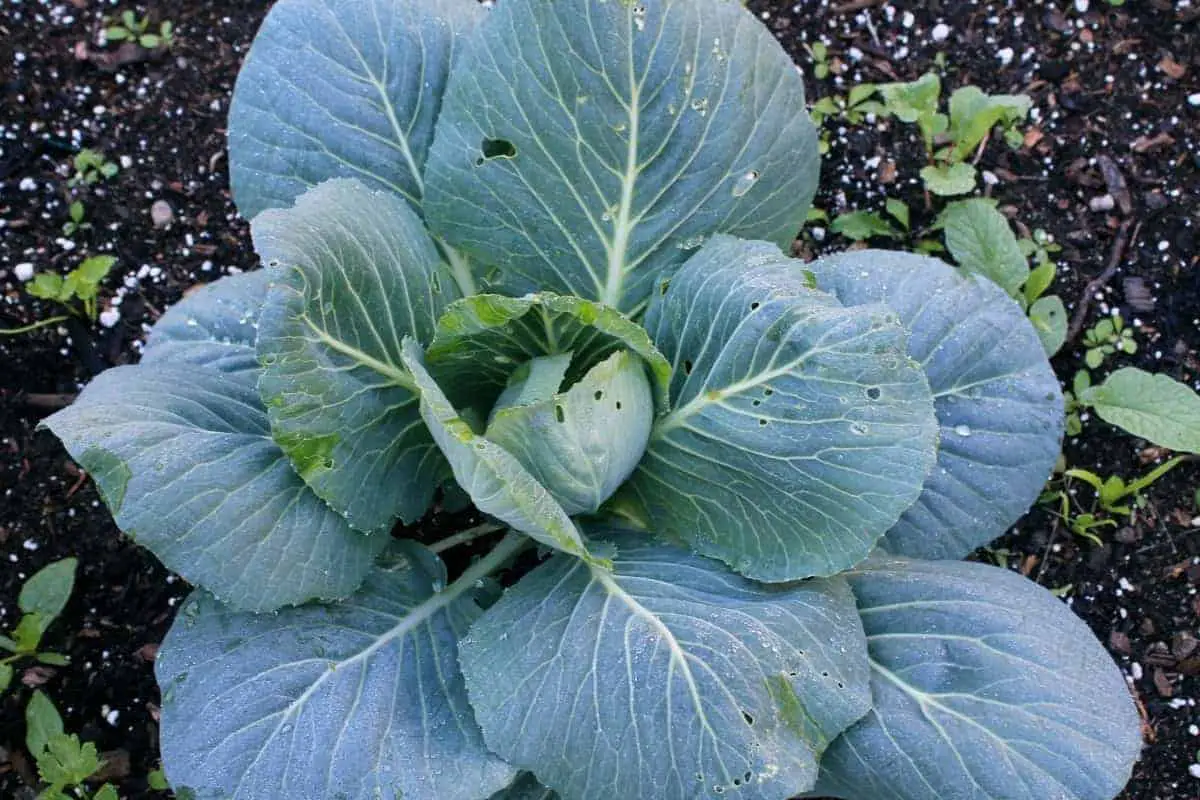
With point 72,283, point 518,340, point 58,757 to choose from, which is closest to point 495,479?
point 518,340

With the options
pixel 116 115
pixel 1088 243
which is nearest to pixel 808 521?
pixel 1088 243

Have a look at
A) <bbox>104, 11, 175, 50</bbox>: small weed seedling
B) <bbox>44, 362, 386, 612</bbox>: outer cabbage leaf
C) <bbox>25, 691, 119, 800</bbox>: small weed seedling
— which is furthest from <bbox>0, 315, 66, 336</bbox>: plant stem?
<bbox>44, 362, 386, 612</bbox>: outer cabbage leaf

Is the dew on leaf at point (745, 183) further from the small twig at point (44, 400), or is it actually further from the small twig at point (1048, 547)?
the small twig at point (44, 400)

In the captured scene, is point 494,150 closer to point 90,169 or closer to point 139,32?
point 90,169

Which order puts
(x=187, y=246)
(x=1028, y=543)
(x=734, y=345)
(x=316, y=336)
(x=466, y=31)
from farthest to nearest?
(x=187, y=246) < (x=1028, y=543) < (x=466, y=31) < (x=734, y=345) < (x=316, y=336)

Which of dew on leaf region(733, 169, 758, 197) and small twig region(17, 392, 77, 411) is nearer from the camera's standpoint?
dew on leaf region(733, 169, 758, 197)

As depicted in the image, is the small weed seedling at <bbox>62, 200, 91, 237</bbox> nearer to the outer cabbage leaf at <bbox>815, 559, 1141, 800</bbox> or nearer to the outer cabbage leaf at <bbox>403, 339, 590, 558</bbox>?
the outer cabbage leaf at <bbox>403, 339, 590, 558</bbox>

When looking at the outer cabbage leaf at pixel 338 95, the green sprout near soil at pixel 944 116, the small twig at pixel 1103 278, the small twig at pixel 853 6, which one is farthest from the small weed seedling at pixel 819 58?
the outer cabbage leaf at pixel 338 95

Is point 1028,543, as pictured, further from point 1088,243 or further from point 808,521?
point 808,521

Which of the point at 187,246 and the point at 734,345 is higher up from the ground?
the point at 187,246
